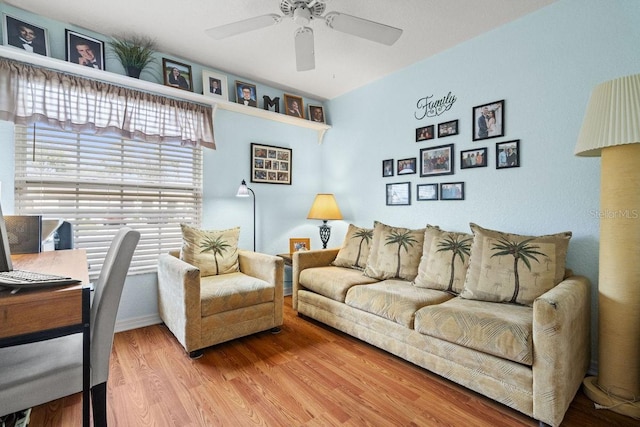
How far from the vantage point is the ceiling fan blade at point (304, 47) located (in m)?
1.99

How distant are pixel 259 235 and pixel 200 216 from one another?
2.38 feet

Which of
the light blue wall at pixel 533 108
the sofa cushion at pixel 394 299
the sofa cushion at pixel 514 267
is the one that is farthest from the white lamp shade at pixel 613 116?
the sofa cushion at pixel 394 299

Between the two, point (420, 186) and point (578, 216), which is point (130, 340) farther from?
point (578, 216)

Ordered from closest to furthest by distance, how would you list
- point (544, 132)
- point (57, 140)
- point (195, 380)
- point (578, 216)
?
1. point (195, 380)
2. point (578, 216)
3. point (544, 132)
4. point (57, 140)

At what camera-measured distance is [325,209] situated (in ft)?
11.9

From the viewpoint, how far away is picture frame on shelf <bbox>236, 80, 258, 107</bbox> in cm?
332

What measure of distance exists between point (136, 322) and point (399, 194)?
285cm

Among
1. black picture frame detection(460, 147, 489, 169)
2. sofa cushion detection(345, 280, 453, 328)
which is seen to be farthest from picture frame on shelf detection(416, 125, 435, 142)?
sofa cushion detection(345, 280, 453, 328)

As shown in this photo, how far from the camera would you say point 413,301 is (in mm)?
2113

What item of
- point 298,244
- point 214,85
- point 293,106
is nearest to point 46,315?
point 214,85

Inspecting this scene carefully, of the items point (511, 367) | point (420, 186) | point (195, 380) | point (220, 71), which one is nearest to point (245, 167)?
point (220, 71)

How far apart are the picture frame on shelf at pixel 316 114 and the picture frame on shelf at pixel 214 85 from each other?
114 centimetres

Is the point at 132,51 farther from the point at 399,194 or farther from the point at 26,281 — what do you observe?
the point at 399,194

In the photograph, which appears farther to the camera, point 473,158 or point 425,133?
point 425,133
